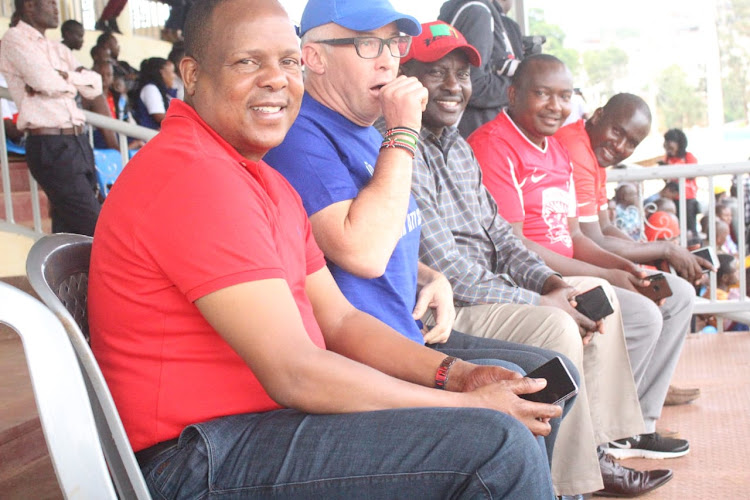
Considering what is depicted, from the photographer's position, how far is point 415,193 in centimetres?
282

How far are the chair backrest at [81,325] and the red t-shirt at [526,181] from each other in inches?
83.9

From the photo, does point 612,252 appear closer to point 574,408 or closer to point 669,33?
point 574,408

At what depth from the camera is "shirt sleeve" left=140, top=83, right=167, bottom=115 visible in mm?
7289

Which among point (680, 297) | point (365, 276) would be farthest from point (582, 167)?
point (365, 276)

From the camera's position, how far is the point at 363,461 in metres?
1.46

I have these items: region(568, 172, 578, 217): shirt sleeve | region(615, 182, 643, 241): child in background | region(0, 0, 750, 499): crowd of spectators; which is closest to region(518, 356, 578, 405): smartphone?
region(0, 0, 750, 499): crowd of spectators

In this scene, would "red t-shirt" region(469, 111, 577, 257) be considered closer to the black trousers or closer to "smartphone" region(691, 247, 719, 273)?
"smartphone" region(691, 247, 719, 273)

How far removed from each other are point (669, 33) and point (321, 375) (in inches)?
1265

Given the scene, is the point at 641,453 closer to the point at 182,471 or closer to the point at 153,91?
the point at 182,471

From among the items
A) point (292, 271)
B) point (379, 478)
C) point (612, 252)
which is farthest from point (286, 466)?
point (612, 252)

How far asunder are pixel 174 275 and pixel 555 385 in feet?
2.65

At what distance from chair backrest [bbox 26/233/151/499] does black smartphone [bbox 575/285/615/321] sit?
5.90 feet

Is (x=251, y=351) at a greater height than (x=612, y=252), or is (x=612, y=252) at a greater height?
(x=251, y=351)

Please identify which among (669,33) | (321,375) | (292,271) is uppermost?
(669,33)
